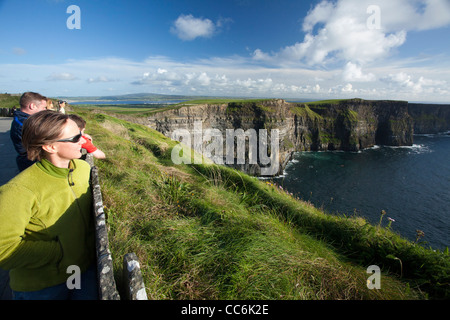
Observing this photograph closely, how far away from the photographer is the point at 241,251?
3191 millimetres

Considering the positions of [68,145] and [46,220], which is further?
[68,145]

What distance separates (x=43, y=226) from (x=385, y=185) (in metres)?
60.4

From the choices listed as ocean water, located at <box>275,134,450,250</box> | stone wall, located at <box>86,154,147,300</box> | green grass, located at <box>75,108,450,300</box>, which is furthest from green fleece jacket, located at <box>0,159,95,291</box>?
ocean water, located at <box>275,134,450,250</box>

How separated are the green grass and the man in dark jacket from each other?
164 cm

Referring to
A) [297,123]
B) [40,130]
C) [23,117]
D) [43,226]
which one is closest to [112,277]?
[43,226]

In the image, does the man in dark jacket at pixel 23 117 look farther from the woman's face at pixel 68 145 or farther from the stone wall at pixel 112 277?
the stone wall at pixel 112 277

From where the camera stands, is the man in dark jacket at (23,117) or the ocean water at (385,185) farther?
the ocean water at (385,185)

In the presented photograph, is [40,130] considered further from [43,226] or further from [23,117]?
[23,117]

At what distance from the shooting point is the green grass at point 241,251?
2713 millimetres

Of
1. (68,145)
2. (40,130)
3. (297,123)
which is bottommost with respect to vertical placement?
(68,145)

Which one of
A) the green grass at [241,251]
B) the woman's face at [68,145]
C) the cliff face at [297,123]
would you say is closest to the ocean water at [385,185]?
the cliff face at [297,123]

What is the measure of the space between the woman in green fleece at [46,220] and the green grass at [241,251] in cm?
56

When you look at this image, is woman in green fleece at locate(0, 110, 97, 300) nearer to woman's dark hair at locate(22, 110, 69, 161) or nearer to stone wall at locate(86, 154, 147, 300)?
woman's dark hair at locate(22, 110, 69, 161)
